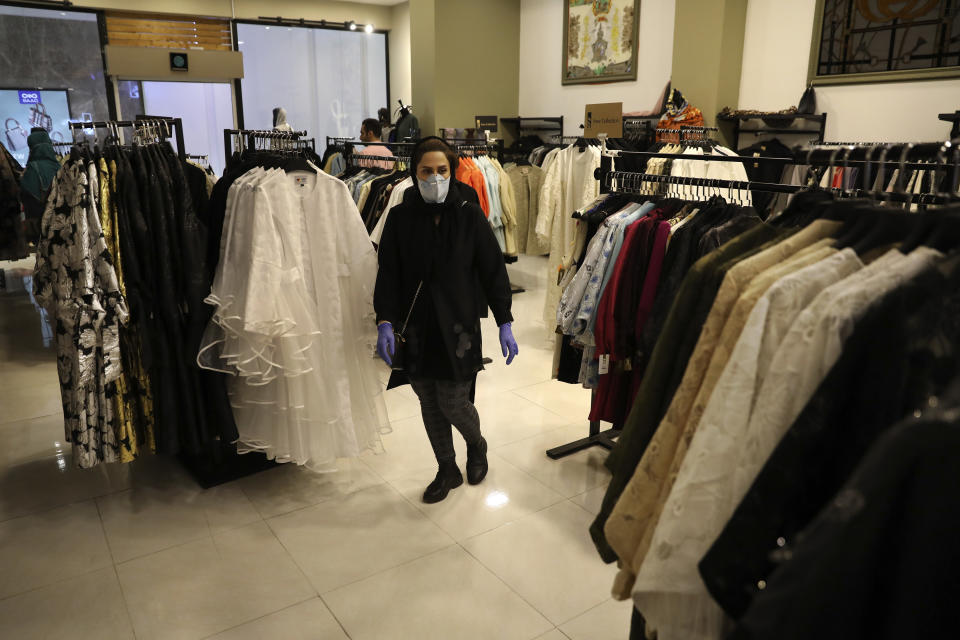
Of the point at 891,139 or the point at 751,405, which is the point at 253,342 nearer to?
the point at 751,405

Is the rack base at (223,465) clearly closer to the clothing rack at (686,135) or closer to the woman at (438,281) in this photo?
the woman at (438,281)

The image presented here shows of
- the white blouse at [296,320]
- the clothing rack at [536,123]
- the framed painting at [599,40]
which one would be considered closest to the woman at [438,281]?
the white blouse at [296,320]

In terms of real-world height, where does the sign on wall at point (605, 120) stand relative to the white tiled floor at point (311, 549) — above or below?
above

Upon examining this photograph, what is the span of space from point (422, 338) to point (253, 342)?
0.67 meters

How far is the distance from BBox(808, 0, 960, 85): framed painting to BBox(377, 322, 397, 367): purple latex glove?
14.9 ft

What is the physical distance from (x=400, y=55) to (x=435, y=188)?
28.3 ft

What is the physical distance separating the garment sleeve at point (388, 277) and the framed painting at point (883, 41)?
171 inches

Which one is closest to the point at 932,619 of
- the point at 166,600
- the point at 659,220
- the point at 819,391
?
the point at 819,391

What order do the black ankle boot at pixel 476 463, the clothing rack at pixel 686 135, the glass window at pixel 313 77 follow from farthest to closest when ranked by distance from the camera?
the glass window at pixel 313 77 → the clothing rack at pixel 686 135 → the black ankle boot at pixel 476 463

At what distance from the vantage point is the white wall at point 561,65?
6.78 metres

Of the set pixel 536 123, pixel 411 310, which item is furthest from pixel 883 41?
pixel 411 310

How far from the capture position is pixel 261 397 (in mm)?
2812

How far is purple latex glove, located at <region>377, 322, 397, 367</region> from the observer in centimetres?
268

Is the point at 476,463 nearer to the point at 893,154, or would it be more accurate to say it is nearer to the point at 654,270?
the point at 654,270
